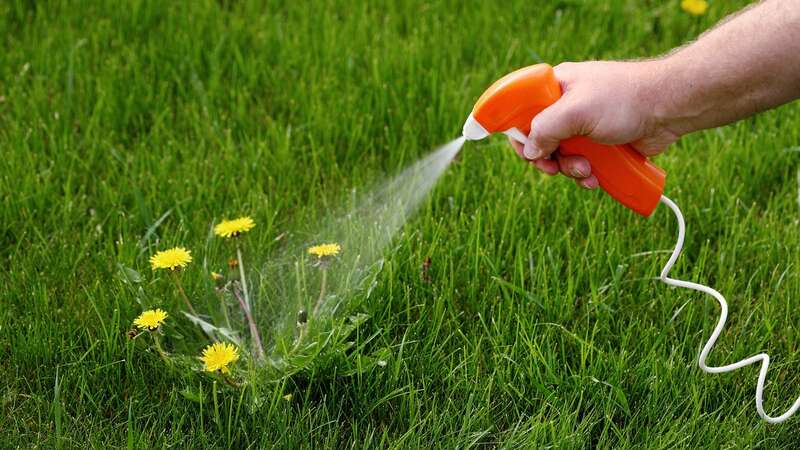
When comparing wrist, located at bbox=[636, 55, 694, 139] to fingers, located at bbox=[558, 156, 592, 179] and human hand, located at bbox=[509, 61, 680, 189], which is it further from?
fingers, located at bbox=[558, 156, 592, 179]

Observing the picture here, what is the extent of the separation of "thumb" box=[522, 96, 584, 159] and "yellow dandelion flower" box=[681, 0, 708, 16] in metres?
1.62

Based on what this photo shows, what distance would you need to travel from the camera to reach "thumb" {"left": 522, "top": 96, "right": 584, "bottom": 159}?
5.81 ft

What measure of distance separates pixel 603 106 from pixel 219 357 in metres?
0.77

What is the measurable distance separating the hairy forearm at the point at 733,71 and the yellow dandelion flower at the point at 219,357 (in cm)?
83

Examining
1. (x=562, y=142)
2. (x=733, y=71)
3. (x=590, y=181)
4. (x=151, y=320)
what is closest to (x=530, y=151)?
(x=562, y=142)

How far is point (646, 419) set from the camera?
6.47 ft

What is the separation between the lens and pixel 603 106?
176 centimetres

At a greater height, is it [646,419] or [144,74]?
[144,74]

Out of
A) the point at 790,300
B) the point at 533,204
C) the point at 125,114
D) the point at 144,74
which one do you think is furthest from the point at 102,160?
the point at 790,300

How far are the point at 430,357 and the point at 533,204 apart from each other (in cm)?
57

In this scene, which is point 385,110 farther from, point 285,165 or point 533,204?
point 533,204

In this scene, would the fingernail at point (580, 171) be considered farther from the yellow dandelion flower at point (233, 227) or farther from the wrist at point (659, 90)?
the yellow dandelion flower at point (233, 227)

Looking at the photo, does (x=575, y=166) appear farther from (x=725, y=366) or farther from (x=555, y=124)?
(x=725, y=366)

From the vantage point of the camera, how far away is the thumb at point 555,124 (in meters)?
1.77
